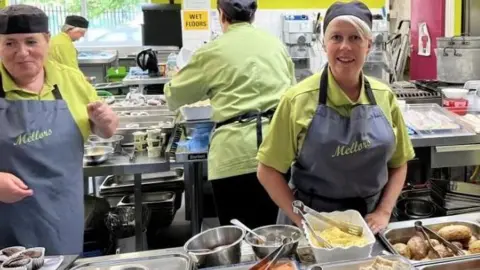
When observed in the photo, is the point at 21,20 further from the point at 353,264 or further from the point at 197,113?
the point at 197,113

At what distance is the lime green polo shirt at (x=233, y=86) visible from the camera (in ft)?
7.70

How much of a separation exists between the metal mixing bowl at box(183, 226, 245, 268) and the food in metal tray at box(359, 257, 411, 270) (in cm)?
32

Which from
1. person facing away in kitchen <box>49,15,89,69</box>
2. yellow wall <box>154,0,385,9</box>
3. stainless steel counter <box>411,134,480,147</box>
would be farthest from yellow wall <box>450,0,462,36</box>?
person facing away in kitchen <box>49,15,89,69</box>

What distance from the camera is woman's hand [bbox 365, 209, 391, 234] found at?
1518 mm

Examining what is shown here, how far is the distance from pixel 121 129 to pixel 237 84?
847 millimetres

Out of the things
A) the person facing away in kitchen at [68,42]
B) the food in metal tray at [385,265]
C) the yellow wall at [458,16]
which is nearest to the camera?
the food in metal tray at [385,265]

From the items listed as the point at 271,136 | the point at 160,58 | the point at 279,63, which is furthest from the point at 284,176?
the point at 160,58

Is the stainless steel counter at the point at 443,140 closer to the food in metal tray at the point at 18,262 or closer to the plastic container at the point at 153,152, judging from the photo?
the plastic container at the point at 153,152

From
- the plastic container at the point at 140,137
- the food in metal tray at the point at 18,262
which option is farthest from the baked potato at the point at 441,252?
the plastic container at the point at 140,137

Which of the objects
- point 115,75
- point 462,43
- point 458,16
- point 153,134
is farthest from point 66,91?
point 458,16

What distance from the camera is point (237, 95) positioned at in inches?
93.7

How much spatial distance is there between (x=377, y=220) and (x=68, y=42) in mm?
3765

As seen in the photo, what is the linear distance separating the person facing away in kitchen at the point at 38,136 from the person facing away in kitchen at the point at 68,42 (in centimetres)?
236

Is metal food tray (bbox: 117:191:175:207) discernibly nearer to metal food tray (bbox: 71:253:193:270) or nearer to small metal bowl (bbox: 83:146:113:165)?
small metal bowl (bbox: 83:146:113:165)
